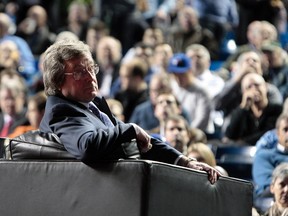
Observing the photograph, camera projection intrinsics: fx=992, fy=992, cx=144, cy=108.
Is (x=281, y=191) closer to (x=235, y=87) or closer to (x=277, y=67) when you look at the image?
(x=235, y=87)

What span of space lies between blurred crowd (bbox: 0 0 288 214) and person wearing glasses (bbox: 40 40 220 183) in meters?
2.89

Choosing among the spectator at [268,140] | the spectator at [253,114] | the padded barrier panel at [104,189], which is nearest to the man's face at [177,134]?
the spectator at [268,140]

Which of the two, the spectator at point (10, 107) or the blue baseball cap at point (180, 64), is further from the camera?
the blue baseball cap at point (180, 64)

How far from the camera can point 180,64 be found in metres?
9.83

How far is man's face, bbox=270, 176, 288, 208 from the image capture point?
618cm

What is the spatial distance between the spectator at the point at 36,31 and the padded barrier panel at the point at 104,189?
8.77 meters

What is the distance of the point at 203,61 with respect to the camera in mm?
10070

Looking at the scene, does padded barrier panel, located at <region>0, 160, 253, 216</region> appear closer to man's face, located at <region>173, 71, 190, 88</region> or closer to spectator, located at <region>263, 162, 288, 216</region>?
spectator, located at <region>263, 162, 288, 216</region>

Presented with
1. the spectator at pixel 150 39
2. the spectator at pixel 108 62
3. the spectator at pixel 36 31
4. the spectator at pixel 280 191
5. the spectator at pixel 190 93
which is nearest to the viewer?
the spectator at pixel 280 191

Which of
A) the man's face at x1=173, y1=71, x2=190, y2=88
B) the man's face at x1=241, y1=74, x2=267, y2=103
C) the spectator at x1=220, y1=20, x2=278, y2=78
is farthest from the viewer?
the spectator at x1=220, y1=20, x2=278, y2=78

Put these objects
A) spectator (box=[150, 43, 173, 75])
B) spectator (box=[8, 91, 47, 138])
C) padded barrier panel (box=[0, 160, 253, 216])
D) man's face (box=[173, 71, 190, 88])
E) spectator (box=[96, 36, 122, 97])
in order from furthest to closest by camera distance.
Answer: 1. spectator (box=[96, 36, 122, 97])
2. spectator (box=[150, 43, 173, 75])
3. man's face (box=[173, 71, 190, 88])
4. spectator (box=[8, 91, 47, 138])
5. padded barrier panel (box=[0, 160, 253, 216])

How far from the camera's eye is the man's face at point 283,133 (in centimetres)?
729

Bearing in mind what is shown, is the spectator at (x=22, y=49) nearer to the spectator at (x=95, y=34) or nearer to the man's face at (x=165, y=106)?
the spectator at (x=95, y=34)

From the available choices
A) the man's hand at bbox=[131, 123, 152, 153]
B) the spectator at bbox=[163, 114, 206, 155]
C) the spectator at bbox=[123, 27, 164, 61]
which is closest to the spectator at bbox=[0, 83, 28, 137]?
the spectator at bbox=[163, 114, 206, 155]
